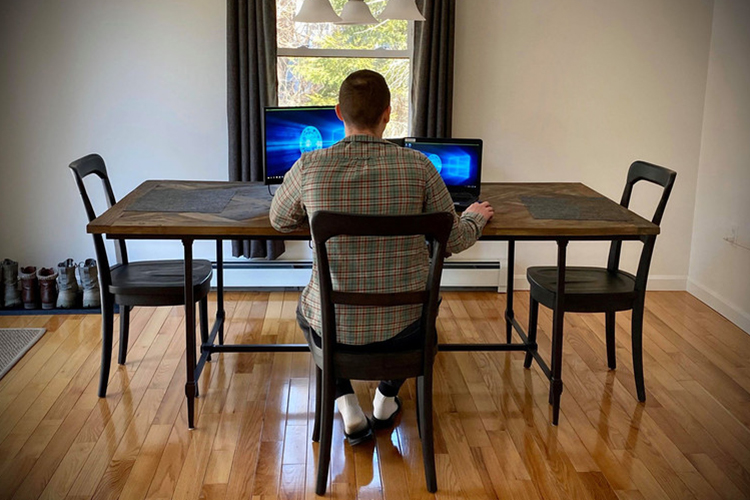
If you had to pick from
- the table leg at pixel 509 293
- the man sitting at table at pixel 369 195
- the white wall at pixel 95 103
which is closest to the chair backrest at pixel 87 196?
the man sitting at table at pixel 369 195

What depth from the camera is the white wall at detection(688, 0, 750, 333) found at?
12.8 ft

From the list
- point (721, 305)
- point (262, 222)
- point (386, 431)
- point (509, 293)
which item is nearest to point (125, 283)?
point (262, 222)

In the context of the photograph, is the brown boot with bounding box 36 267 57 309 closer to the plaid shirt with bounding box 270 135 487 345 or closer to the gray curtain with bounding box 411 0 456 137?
the gray curtain with bounding box 411 0 456 137

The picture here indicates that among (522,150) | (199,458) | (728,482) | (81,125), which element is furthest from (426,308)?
(81,125)

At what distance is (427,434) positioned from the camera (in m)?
2.44

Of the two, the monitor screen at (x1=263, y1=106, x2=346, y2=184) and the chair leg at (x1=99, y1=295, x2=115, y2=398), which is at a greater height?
the monitor screen at (x1=263, y1=106, x2=346, y2=184)

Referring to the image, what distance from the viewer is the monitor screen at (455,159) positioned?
10.1ft

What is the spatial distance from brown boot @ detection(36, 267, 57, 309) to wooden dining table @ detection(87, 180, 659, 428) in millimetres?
1075

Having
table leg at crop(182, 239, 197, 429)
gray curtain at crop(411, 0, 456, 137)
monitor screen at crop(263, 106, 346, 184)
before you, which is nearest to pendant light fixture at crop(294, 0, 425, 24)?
monitor screen at crop(263, 106, 346, 184)

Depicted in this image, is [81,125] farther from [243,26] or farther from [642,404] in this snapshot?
[642,404]

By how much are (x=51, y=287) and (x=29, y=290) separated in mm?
115

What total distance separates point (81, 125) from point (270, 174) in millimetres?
1513

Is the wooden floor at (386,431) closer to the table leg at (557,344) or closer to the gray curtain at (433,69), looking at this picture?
the table leg at (557,344)

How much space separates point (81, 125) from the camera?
4133mm
